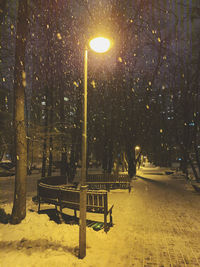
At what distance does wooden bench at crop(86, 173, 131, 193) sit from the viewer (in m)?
14.3

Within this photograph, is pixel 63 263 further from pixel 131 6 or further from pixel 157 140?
pixel 157 140

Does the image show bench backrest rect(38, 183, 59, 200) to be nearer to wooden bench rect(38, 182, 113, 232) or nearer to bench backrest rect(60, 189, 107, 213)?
wooden bench rect(38, 182, 113, 232)

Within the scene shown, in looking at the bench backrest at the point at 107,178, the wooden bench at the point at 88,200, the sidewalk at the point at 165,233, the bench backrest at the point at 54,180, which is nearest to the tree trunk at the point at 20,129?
the wooden bench at the point at 88,200

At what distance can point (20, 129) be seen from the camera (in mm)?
6832

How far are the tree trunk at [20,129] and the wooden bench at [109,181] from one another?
7.70 meters

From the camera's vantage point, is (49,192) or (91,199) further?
(49,192)

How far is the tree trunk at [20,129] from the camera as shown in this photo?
678cm

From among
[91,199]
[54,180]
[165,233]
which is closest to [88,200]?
[91,199]

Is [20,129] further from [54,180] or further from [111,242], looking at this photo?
[54,180]

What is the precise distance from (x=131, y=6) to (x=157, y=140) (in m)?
26.4

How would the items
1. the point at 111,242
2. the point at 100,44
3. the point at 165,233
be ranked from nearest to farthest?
the point at 100,44, the point at 111,242, the point at 165,233

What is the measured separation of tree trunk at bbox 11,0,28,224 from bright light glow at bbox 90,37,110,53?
108 inches

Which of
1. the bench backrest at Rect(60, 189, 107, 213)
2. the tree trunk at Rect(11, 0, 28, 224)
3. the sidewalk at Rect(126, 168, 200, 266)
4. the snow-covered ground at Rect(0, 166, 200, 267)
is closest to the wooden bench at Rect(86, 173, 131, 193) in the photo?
the sidewalk at Rect(126, 168, 200, 266)

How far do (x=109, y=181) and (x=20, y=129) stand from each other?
29.2ft
